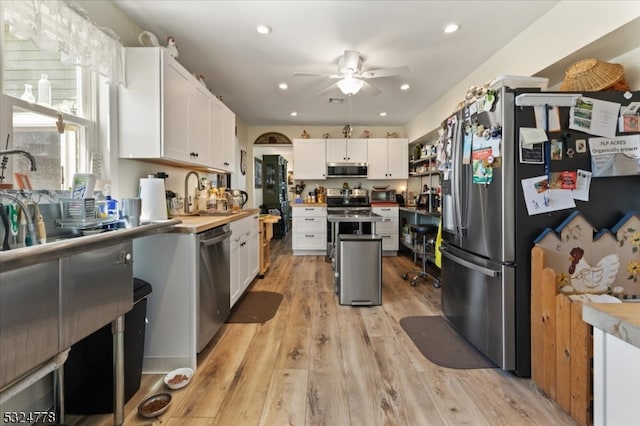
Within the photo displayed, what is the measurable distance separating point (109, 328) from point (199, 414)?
25.3 inches

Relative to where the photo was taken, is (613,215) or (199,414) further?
(613,215)

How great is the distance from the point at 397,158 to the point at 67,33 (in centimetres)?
495

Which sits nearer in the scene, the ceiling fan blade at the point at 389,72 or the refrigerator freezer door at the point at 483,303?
the refrigerator freezer door at the point at 483,303

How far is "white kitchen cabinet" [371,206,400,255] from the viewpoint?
5293mm

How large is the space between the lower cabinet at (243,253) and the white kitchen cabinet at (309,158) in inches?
85.2

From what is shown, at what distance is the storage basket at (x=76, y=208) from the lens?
1435 mm

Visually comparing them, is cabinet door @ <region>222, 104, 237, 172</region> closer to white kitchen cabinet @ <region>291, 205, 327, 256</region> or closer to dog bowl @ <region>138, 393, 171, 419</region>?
white kitchen cabinet @ <region>291, 205, 327, 256</region>

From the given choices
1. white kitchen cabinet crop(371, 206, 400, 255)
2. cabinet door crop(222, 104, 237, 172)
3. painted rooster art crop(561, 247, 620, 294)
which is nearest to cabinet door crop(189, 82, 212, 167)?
cabinet door crop(222, 104, 237, 172)

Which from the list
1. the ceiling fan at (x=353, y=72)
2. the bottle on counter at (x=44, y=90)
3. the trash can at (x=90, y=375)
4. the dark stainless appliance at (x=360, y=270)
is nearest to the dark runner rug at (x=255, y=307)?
the dark stainless appliance at (x=360, y=270)

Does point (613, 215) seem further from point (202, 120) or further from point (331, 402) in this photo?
point (202, 120)

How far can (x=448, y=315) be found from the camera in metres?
2.48

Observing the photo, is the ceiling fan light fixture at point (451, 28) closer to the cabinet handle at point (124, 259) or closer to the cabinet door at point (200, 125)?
the cabinet door at point (200, 125)

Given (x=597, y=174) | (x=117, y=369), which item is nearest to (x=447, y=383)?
(x=597, y=174)

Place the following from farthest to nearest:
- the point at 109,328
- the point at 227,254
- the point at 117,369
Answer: the point at 227,254
the point at 109,328
the point at 117,369
